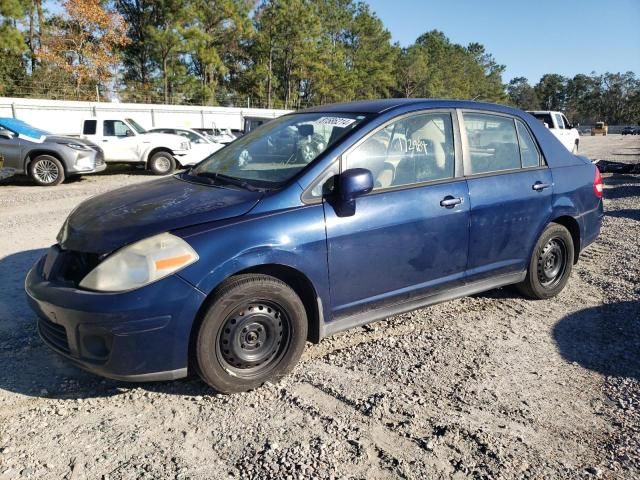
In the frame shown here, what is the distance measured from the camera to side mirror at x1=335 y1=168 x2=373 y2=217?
3029mm

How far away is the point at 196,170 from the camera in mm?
3996

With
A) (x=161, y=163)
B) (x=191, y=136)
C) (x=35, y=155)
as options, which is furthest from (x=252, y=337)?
(x=191, y=136)

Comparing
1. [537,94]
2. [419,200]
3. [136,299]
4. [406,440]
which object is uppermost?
[537,94]

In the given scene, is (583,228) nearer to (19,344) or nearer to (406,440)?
(406,440)

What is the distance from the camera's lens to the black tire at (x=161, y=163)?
592 inches

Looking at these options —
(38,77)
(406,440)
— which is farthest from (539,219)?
(38,77)

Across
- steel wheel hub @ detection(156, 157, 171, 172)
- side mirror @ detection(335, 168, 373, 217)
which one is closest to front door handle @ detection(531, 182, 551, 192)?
side mirror @ detection(335, 168, 373, 217)

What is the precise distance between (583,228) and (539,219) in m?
0.78

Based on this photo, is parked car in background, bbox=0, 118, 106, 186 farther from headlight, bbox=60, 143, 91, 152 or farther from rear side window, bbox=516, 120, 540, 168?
rear side window, bbox=516, 120, 540, 168

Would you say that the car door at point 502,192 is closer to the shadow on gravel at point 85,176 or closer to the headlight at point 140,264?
the headlight at point 140,264

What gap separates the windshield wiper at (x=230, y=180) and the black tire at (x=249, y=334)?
62 cm

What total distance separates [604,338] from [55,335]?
3734 mm

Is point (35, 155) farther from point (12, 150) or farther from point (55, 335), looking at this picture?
point (55, 335)

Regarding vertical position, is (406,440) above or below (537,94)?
below
